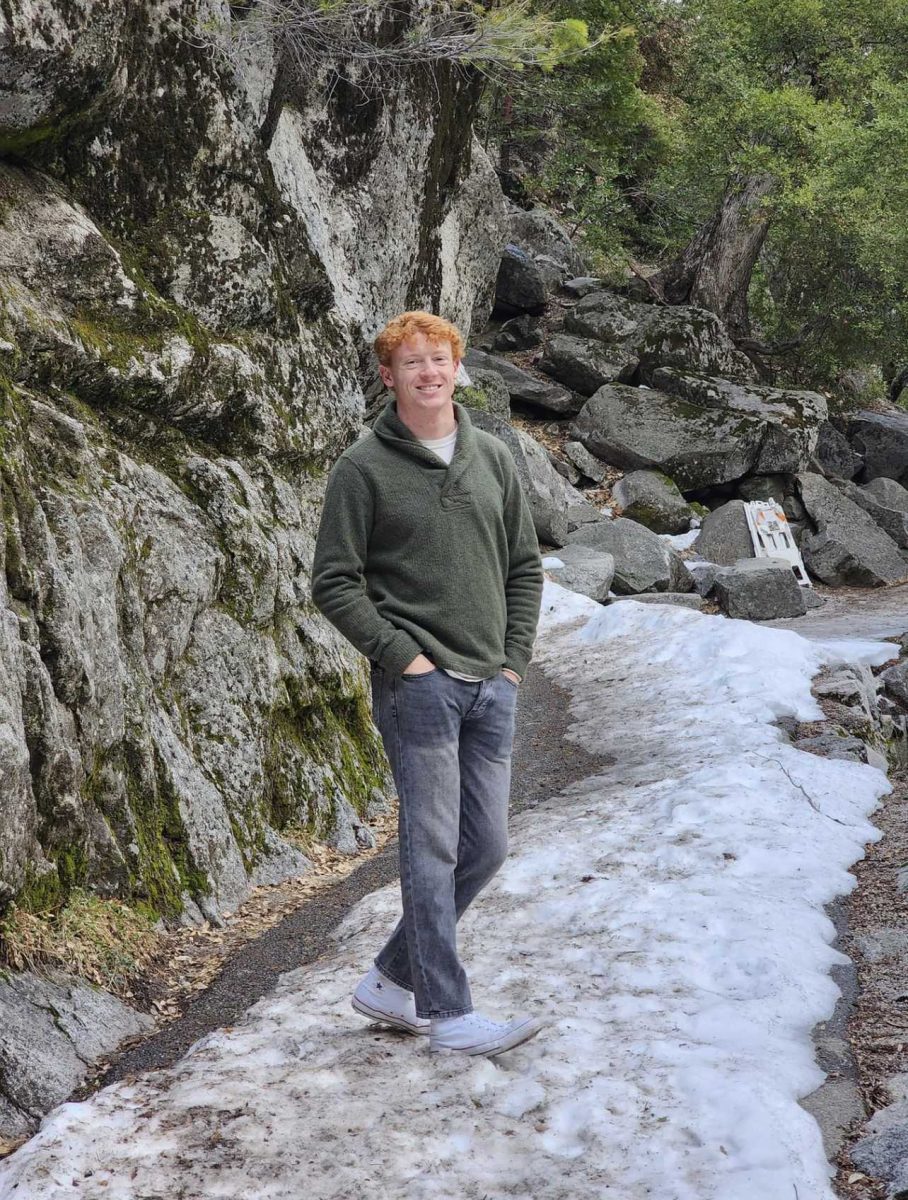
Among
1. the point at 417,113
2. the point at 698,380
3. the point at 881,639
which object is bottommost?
the point at 881,639

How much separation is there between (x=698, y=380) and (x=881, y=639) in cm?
1145

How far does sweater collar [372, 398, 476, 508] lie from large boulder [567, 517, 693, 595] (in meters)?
13.9

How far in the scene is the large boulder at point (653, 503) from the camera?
21156 mm

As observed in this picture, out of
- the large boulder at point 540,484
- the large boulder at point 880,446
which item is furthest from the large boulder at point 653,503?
the large boulder at point 880,446

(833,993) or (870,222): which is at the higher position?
(870,222)

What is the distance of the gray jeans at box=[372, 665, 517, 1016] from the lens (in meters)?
3.80

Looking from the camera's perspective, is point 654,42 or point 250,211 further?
point 654,42

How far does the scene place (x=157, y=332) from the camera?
7426 millimetres

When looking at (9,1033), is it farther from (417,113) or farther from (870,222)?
(870,222)

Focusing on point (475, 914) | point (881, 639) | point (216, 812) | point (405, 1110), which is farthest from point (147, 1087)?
point (881, 639)

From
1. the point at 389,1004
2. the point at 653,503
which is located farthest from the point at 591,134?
the point at 389,1004

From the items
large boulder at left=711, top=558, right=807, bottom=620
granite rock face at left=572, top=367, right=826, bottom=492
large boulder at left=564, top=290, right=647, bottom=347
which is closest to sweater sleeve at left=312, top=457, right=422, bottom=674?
large boulder at left=711, top=558, right=807, bottom=620

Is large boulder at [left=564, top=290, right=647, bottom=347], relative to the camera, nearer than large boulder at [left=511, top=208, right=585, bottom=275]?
Yes

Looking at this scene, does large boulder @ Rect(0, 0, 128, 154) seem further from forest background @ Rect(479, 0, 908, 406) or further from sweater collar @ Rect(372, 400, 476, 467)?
forest background @ Rect(479, 0, 908, 406)
